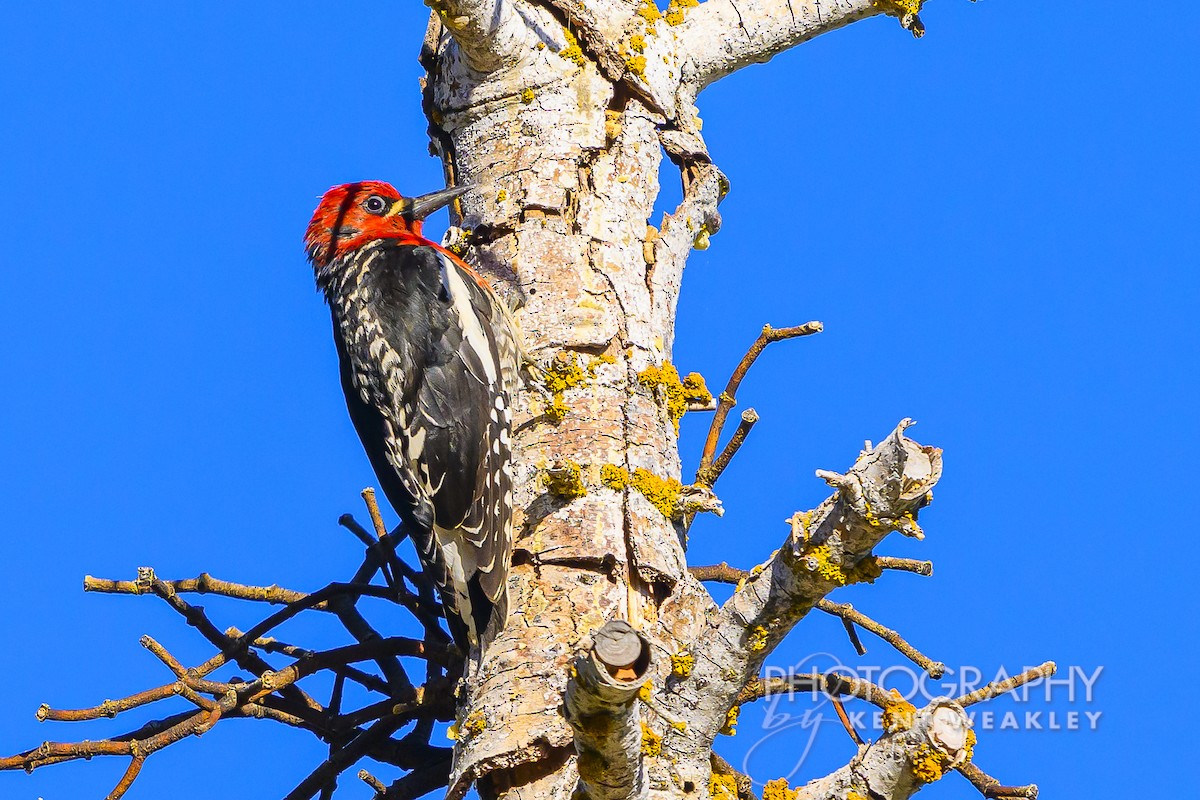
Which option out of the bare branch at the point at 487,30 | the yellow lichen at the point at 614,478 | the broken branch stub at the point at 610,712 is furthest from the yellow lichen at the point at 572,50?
the broken branch stub at the point at 610,712

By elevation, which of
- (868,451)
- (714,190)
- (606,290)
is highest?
(714,190)

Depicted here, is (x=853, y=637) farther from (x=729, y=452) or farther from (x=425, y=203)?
(x=425, y=203)

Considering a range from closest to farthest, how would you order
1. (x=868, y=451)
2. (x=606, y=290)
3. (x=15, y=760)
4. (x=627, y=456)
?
(x=868, y=451)
(x=15, y=760)
(x=627, y=456)
(x=606, y=290)

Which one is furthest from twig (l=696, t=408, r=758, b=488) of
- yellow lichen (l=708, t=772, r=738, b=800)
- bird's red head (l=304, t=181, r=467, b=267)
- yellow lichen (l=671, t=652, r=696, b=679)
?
bird's red head (l=304, t=181, r=467, b=267)

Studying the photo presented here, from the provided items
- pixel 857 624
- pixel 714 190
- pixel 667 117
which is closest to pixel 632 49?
pixel 667 117

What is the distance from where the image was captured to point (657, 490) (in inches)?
133

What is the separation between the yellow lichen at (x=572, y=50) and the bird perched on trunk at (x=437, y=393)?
0.54m

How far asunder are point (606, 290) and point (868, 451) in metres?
1.65

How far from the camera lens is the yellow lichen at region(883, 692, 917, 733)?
7.32 feet

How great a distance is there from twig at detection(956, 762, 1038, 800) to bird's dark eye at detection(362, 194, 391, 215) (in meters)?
3.06

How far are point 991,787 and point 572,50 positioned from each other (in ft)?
8.23

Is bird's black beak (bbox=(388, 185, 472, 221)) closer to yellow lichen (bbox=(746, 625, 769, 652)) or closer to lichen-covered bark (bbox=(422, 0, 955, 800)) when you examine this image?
lichen-covered bark (bbox=(422, 0, 955, 800))

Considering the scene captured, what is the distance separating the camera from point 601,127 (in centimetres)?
399

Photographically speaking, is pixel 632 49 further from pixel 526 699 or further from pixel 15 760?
pixel 15 760
